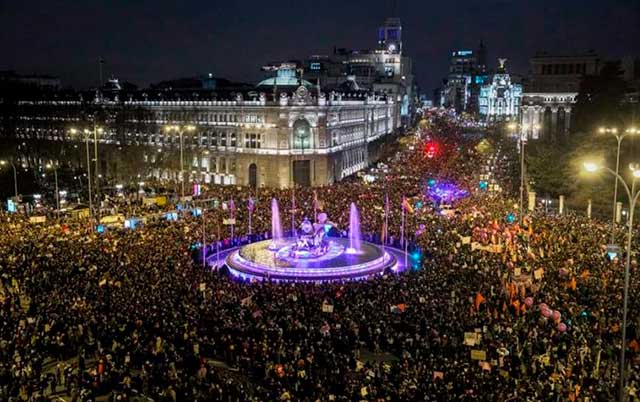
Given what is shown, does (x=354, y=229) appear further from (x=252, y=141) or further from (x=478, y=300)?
(x=252, y=141)

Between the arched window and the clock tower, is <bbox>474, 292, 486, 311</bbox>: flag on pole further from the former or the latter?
the clock tower

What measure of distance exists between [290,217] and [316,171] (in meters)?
28.4

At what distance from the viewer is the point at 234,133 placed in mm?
74000

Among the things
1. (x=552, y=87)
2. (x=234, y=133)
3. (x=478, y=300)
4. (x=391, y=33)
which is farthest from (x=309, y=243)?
(x=391, y=33)

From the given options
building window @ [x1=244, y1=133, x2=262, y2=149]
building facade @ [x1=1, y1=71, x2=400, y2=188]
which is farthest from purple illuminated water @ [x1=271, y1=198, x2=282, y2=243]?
building window @ [x1=244, y1=133, x2=262, y2=149]

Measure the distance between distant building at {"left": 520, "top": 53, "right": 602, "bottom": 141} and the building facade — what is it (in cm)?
3221

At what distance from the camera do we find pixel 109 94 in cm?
9925

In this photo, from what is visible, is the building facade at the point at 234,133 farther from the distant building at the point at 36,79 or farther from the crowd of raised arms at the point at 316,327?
the distant building at the point at 36,79

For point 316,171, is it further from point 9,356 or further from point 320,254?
point 9,356

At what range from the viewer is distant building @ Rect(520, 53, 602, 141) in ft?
329

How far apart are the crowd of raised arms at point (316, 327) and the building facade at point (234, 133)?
37868mm

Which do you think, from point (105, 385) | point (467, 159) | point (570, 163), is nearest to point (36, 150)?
point (467, 159)

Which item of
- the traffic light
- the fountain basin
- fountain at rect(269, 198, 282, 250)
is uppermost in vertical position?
the traffic light

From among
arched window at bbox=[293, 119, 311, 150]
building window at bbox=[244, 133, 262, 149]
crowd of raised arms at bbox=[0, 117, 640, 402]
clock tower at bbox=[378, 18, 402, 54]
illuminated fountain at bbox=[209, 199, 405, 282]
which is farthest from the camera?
clock tower at bbox=[378, 18, 402, 54]
